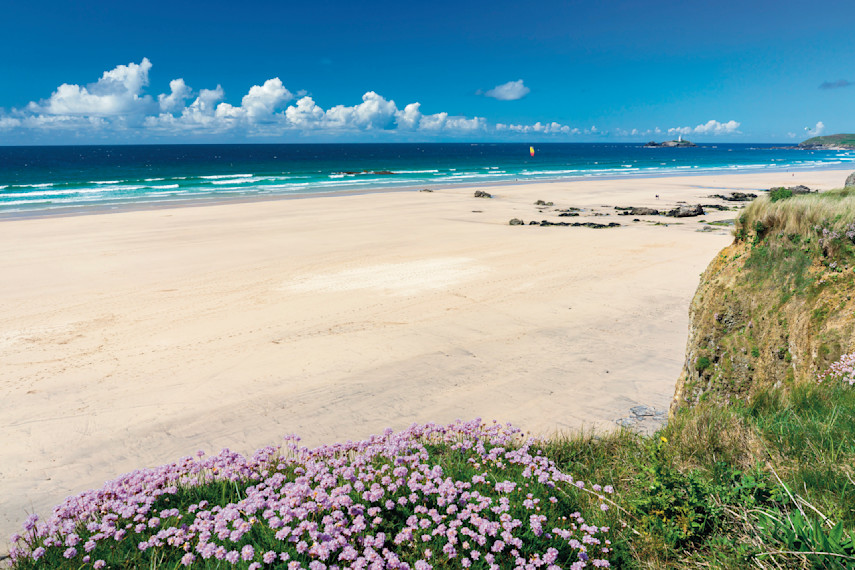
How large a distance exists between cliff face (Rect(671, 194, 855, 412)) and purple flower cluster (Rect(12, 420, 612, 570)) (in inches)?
104

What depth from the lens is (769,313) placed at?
529 cm

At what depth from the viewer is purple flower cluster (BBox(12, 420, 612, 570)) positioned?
2.92 metres

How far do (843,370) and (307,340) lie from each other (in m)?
7.67

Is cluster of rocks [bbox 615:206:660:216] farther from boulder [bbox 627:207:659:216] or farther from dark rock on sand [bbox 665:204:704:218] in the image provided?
dark rock on sand [bbox 665:204:704:218]

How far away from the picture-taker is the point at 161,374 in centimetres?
807

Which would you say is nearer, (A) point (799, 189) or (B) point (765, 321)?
(B) point (765, 321)

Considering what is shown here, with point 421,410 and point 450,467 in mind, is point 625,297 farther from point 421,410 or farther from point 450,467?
point 450,467

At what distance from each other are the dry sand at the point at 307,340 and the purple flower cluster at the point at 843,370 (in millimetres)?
2542

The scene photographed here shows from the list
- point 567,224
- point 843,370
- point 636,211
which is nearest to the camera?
point 843,370

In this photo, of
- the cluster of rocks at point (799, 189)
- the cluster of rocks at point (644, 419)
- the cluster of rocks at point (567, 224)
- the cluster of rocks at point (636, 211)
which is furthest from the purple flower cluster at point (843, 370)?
the cluster of rocks at point (636, 211)

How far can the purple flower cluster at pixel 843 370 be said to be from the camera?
4.24 meters

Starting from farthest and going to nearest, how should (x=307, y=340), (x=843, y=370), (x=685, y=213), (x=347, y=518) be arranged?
(x=685, y=213) → (x=307, y=340) → (x=843, y=370) → (x=347, y=518)

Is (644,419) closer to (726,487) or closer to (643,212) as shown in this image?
(726,487)

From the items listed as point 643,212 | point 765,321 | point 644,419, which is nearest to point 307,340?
point 644,419
